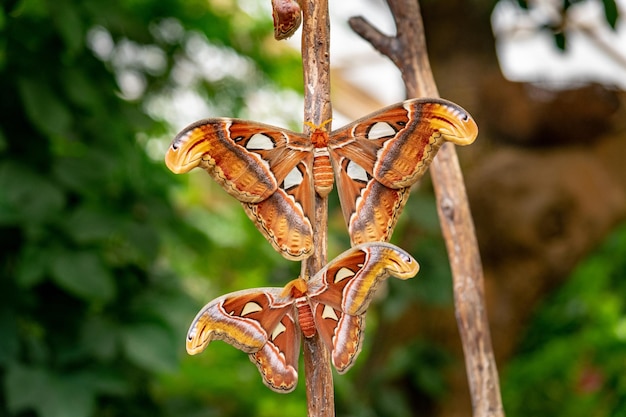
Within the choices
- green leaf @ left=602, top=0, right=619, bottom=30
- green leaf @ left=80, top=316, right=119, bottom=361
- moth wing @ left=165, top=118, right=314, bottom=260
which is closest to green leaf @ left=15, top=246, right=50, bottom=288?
green leaf @ left=80, top=316, right=119, bottom=361

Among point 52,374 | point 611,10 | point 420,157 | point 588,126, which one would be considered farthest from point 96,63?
point 588,126

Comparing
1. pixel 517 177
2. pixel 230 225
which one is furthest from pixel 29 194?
pixel 230 225

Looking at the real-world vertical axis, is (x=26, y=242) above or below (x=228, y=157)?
above

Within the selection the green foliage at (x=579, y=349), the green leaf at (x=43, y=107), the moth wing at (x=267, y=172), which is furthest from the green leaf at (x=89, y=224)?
the green foliage at (x=579, y=349)

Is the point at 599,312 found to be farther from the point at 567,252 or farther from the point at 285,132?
the point at 285,132

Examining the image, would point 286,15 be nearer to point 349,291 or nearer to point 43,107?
point 349,291
